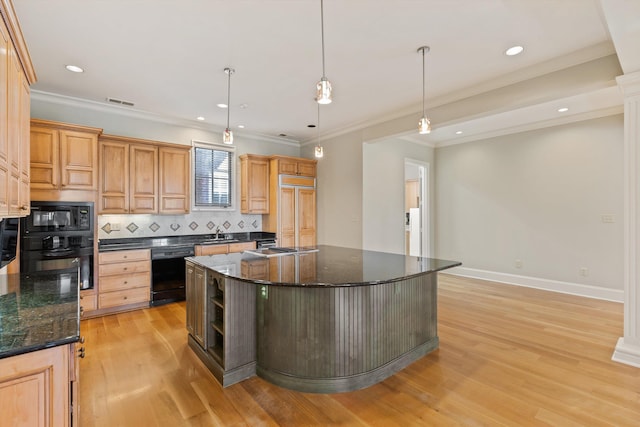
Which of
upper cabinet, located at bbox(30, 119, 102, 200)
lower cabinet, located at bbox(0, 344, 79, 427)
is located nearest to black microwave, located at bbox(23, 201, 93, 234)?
upper cabinet, located at bbox(30, 119, 102, 200)

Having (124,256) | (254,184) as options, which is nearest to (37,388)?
(124,256)

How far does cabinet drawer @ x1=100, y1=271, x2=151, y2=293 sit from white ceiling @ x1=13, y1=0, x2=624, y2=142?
233 centimetres

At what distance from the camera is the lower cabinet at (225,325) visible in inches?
93.3

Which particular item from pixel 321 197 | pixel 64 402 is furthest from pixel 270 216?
pixel 64 402

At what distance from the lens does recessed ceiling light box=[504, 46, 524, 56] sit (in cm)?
281

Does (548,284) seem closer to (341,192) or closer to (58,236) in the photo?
(341,192)

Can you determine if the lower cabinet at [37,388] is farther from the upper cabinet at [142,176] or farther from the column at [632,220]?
the column at [632,220]

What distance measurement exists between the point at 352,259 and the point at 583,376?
2023 mm

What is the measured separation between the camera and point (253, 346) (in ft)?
Answer: 8.23

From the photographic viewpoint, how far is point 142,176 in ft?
14.4

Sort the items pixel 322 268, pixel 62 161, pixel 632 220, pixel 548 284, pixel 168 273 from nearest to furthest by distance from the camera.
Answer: pixel 322 268, pixel 632 220, pixel 62 161, pixel 168 273, pixel 548 284

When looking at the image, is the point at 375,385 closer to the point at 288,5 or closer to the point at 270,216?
the point at 288,5

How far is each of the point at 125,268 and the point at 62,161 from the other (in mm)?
1486

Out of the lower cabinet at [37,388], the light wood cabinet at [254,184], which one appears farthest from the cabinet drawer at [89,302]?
the lower cabinet at [37,388]
